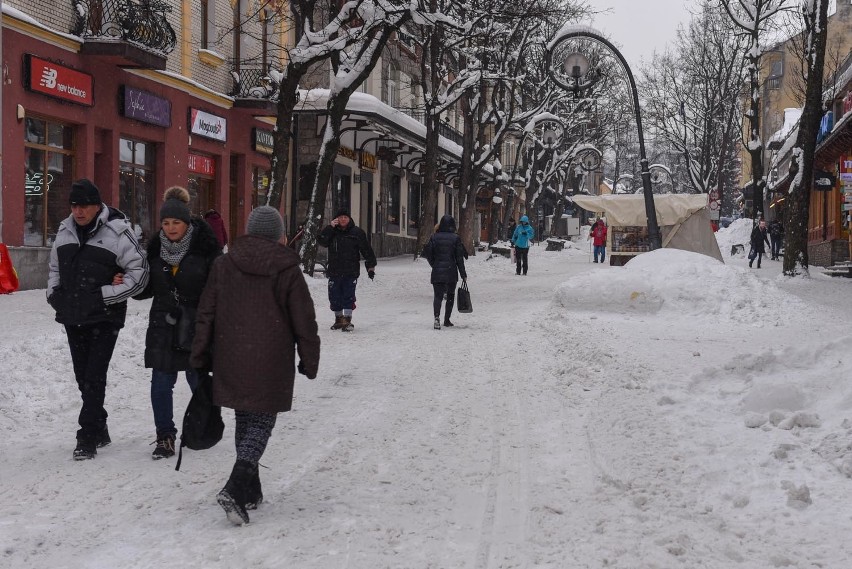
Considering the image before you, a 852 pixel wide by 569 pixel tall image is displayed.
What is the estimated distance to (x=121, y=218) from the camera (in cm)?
621

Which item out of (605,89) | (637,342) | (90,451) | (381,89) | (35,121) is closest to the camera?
(90,451)

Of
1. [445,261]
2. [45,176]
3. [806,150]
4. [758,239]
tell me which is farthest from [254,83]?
[758,239]

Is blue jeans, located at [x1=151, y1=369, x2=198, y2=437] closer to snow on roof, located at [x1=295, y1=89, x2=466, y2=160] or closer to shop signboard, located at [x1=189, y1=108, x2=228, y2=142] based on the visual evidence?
shop signboard, located at [x1=189, y1=108, x2=228, y2=142]

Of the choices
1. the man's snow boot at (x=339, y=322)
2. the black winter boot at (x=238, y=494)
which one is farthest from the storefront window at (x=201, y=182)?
the black winter boot at (x=238, y=494)

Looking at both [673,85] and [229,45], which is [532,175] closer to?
[673,85]

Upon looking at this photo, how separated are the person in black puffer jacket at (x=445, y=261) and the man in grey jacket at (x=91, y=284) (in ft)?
25.5

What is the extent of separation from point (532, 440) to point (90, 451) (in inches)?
114

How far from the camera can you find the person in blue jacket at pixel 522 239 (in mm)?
25141

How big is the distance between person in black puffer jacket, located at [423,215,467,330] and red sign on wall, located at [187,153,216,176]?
420 inches

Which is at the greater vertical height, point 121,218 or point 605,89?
point 605,89

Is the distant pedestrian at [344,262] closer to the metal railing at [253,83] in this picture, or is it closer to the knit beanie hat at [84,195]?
the knit beanie hat at [84,195]

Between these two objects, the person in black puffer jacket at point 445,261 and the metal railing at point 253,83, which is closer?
the person in black puffer jacket at point 445,261

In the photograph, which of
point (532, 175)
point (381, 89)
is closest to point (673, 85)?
point (532, 175)

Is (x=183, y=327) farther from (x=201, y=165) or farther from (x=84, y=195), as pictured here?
(x=201, y=165)
